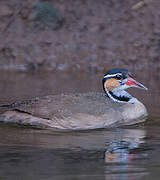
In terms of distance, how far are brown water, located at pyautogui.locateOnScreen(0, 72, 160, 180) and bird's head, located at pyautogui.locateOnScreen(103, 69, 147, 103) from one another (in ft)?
2.01

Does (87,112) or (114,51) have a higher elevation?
(114,51)

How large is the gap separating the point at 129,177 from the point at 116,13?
1264cm

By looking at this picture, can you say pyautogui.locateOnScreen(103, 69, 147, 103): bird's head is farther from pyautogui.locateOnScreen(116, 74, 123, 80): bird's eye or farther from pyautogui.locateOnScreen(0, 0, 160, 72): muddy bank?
pyautogui.locateOnScreen(0, 0, 160, 72): muddy bank

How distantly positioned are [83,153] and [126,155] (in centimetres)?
62

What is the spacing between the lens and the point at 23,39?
19.4 meters

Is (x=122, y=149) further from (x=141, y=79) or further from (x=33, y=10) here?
(x=33, y=10)

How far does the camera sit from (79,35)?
64.5ft

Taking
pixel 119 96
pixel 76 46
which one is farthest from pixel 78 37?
pixel 119 96

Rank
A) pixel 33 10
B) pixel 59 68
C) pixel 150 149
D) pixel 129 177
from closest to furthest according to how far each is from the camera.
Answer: pixel 129 177 < pixel 150 149 < pixel 59 68 < pixel 33 10

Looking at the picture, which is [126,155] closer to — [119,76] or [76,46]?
[119,76]

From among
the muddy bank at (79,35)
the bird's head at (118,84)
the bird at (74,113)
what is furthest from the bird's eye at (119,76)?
the muddy bank at (79,35)

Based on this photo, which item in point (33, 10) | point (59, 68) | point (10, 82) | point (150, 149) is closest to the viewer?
point (150, 149)

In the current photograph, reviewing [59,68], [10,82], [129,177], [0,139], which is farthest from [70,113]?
[59,68]

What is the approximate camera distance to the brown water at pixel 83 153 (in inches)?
327
